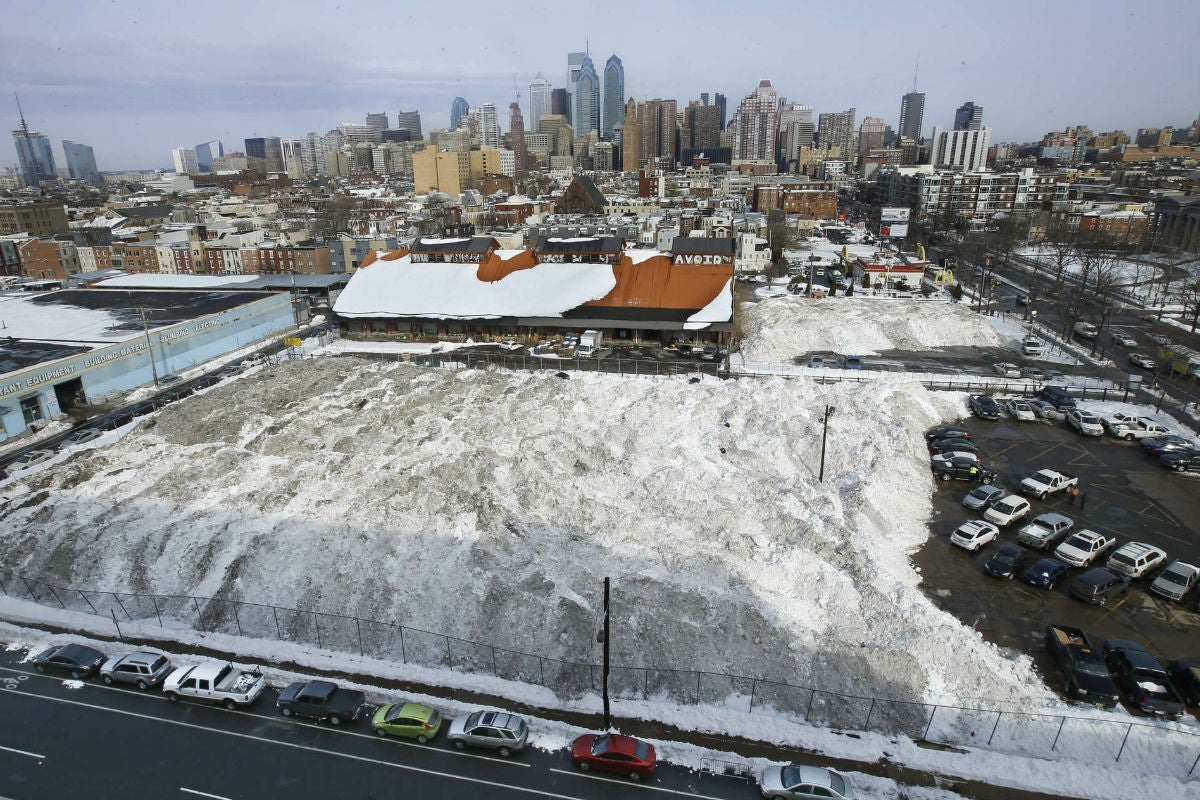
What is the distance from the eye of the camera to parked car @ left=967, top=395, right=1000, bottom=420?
3122 cm

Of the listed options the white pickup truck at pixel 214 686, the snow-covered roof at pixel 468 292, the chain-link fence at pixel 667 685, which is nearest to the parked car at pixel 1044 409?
the chain-link fence at pixel 667 685

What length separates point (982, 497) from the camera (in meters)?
23.7

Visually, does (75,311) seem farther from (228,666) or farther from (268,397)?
(228,666)

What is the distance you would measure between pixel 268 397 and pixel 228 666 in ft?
65.5

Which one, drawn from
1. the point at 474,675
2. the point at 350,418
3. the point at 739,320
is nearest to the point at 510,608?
the point at 474,675

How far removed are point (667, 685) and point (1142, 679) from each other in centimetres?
1121

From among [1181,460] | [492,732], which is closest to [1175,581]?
[1181,460]

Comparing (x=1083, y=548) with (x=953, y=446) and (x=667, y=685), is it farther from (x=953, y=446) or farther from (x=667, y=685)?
(x=667, y=685)

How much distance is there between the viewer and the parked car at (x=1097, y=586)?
18469 millimetres

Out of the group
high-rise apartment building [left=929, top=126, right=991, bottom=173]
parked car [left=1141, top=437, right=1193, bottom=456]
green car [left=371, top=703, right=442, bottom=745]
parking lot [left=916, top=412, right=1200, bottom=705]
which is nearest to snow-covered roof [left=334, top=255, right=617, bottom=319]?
parking lot [left=916, top=412, right=1200, bottom=705]

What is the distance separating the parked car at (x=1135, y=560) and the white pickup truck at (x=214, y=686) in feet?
79.7

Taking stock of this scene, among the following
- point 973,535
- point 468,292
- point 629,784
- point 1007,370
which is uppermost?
point 468,292

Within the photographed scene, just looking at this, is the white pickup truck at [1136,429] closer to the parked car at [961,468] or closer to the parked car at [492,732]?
the parked car at [961,468]

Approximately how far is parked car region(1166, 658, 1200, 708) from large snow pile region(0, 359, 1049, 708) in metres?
3.29
